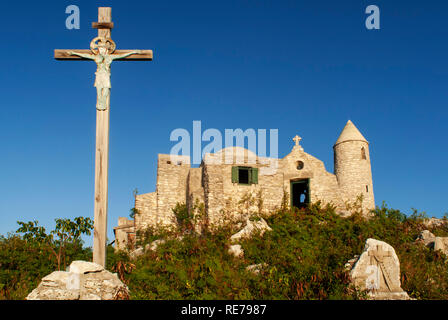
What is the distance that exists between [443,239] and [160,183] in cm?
1327

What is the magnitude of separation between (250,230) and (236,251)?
2.29 meters

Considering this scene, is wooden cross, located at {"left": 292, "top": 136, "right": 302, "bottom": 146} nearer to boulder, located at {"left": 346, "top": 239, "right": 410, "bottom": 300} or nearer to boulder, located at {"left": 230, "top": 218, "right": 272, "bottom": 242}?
boulder, located at {"left": 230, "top": 218, "right": 272, "bottom": 242}

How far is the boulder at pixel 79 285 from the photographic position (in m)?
7.43

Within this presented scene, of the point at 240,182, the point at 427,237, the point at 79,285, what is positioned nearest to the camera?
the point at 79,285

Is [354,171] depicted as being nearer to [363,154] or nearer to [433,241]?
[363,154]

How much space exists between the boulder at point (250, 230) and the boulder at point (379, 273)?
6.34 metres

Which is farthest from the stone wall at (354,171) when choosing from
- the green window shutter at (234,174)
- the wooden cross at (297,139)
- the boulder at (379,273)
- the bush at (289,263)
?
the boulder at (379,273)

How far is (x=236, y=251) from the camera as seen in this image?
551 inches

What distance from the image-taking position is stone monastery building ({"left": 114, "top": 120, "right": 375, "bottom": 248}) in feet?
63.4

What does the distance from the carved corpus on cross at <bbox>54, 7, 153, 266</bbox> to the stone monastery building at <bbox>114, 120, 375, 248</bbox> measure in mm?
10436

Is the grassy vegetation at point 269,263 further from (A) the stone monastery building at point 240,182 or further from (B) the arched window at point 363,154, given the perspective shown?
(B) the arched window at point 363,154

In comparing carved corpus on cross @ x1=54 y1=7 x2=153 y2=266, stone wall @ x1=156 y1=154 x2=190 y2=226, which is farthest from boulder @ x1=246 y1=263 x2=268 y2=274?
stone wall @ x1=156 y1=154 x2=190 y2=226

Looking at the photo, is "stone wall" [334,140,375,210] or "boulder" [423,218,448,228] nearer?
"boulder" [423,218,448,228]

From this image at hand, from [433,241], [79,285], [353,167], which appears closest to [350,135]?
[353,167]
